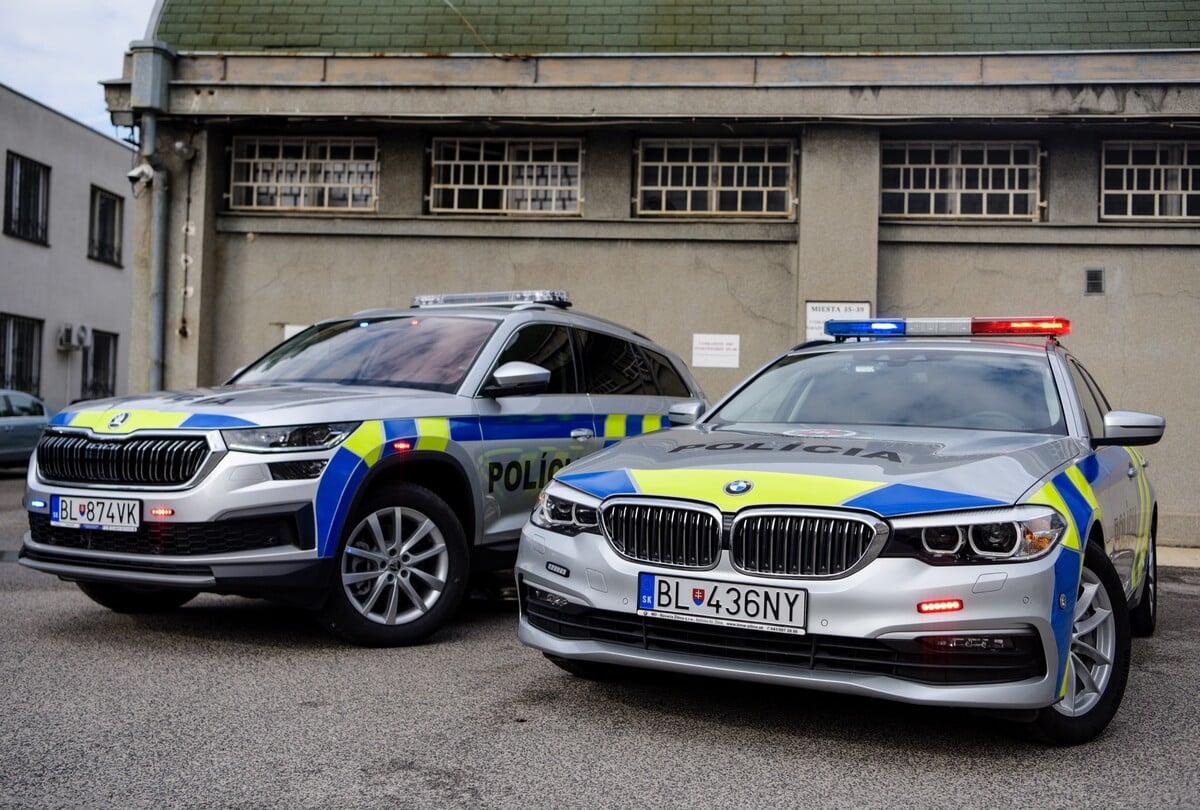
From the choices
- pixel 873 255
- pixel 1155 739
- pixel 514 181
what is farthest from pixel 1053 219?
pixel 1155 739

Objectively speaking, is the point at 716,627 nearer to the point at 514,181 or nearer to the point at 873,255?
the point at 873,255

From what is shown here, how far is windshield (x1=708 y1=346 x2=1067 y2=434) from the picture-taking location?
16.6ft

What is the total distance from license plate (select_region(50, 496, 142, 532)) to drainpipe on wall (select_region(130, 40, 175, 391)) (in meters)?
8.35

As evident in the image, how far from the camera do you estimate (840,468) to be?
160 inches

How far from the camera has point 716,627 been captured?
3926 mm

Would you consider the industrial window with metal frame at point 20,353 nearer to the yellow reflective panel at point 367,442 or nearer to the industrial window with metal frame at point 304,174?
the industrial window with metal frame at point 304,174

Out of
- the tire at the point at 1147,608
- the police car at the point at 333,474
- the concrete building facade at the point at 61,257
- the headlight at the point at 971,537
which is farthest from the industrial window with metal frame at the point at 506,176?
the concrete building facade at the point at 61,257

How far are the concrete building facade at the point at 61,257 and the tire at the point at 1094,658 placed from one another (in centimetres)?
2656

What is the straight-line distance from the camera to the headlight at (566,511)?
4.28m

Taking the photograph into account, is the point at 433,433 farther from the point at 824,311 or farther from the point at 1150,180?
the point at 1150,180

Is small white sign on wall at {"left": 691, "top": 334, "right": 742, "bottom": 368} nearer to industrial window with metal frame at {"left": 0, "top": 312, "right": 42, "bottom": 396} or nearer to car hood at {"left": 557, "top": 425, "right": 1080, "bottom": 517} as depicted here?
car hood at {"left": 557, "top": 425, "right": 1080, "bottom": 517}

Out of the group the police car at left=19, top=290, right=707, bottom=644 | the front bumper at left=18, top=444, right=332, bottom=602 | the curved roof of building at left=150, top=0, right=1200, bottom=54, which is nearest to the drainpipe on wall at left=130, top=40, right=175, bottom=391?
the curved roof of building at left=150, top=0, right=1200, bottom=54

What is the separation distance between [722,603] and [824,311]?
9046mm

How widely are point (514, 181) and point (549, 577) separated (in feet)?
31.9
